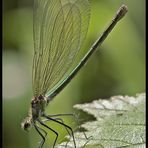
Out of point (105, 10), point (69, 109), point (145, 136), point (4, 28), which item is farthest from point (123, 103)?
point (4, 28)

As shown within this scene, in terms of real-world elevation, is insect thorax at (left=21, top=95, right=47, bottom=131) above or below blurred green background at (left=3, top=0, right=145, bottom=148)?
below

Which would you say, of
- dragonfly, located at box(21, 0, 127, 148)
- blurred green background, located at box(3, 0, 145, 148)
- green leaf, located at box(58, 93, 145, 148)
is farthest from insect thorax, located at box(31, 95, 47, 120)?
blurred green background, located at box(3, 0, 145, 148)

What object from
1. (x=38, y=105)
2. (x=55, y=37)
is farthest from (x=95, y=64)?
(x=38, y=105)

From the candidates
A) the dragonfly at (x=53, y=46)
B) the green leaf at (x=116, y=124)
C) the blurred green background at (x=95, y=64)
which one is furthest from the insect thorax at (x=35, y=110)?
the blurred green background at (x=95, y=64)

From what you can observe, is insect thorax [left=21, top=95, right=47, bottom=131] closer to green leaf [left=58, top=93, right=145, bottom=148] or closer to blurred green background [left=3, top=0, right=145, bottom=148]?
green leaf [left=58, top=93, right=145, bottom=148]

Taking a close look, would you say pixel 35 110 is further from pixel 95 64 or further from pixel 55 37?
pixel 95 64

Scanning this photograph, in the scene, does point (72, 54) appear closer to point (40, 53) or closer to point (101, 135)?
point (40, 53)

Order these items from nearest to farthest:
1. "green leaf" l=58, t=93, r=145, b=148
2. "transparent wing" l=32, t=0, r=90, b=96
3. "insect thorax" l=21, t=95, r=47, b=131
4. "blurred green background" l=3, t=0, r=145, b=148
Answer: "green leaf" l=58, t=93, r=145, b=148 → "insect thorax" l=21, t=95, r=47, b=131 → "transparent wing" l=32, t=0, r=90, b=96 → "blurred green background" l=3, t=0, r=145, b=148
